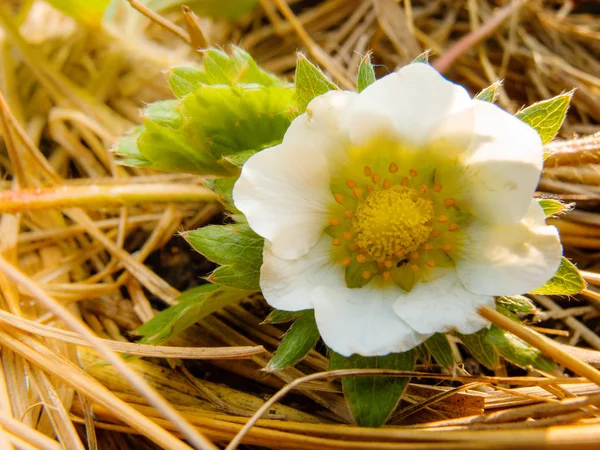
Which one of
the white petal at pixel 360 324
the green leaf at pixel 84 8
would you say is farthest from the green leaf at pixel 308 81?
the green leaf at pixel 84 8

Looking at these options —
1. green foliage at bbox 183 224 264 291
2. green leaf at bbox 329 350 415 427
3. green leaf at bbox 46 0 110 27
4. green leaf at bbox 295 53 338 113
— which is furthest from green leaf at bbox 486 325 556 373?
green leaf at bbox 46 0 110 27

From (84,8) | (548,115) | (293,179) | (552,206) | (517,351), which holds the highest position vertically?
(84,8)

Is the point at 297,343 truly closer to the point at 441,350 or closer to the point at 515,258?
the point at 441,350

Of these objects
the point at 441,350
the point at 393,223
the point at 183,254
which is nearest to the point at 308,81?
the point at 393,223

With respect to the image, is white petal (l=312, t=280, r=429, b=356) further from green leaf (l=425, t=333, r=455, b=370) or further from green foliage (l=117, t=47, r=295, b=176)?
green foliage (l=117, t=47, r=295, b=176)

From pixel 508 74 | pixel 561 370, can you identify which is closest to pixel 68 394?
pixel 561 370

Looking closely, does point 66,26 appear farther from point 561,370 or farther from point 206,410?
point 561,370

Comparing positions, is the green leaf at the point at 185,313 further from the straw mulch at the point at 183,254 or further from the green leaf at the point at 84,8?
the green leaf at the point at 84,8
